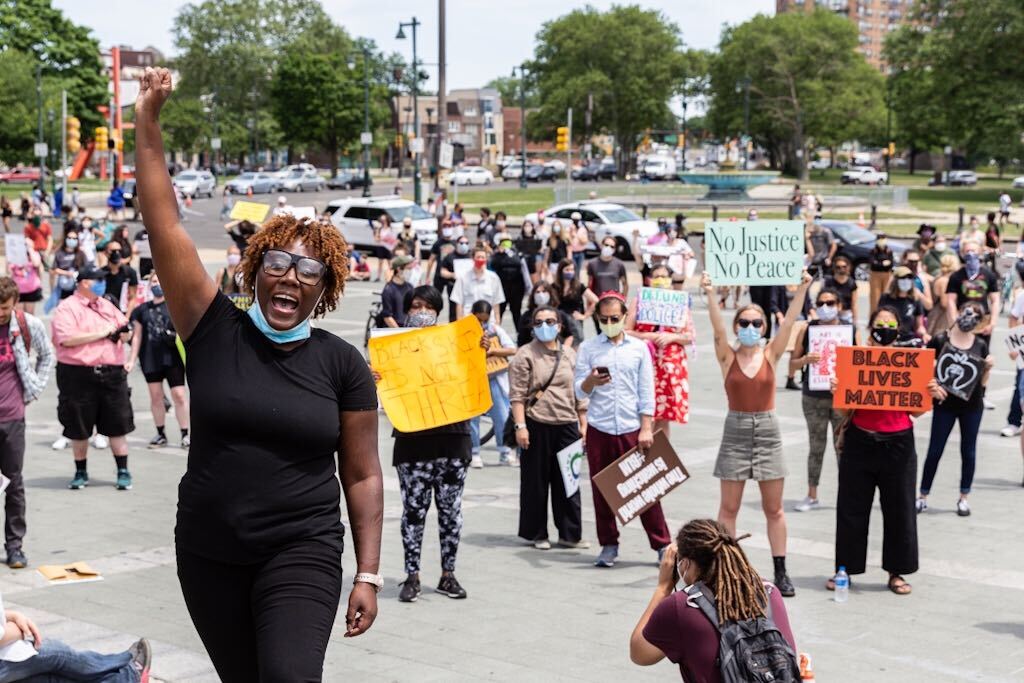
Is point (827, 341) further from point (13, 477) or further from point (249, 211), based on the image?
point (249, 211)

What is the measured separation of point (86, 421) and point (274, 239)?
7409mm

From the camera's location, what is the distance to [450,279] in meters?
19.2

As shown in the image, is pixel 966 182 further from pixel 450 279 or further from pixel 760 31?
pixel 450 279

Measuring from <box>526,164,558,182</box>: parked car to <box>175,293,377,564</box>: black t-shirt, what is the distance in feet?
306

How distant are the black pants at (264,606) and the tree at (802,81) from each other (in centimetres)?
9986

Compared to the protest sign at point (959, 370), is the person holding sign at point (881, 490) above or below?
below

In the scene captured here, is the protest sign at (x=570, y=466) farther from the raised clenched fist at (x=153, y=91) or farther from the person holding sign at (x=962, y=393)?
the raised clenched fist at (x=153, y=91)

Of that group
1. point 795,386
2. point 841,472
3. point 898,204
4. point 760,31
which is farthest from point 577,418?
point 760,31

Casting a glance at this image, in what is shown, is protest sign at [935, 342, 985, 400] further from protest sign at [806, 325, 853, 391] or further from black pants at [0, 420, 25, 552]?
black pants at [0, 420, 25, 552]

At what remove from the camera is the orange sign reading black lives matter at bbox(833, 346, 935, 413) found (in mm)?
8672

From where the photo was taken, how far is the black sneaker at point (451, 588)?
834 cm

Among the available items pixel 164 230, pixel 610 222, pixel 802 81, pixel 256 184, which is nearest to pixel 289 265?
pixel 164 230

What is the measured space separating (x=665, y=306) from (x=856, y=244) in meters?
21.4

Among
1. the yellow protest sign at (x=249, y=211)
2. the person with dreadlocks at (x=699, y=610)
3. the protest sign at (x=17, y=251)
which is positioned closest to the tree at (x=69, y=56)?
the protest sign at (x=17, y=251)
